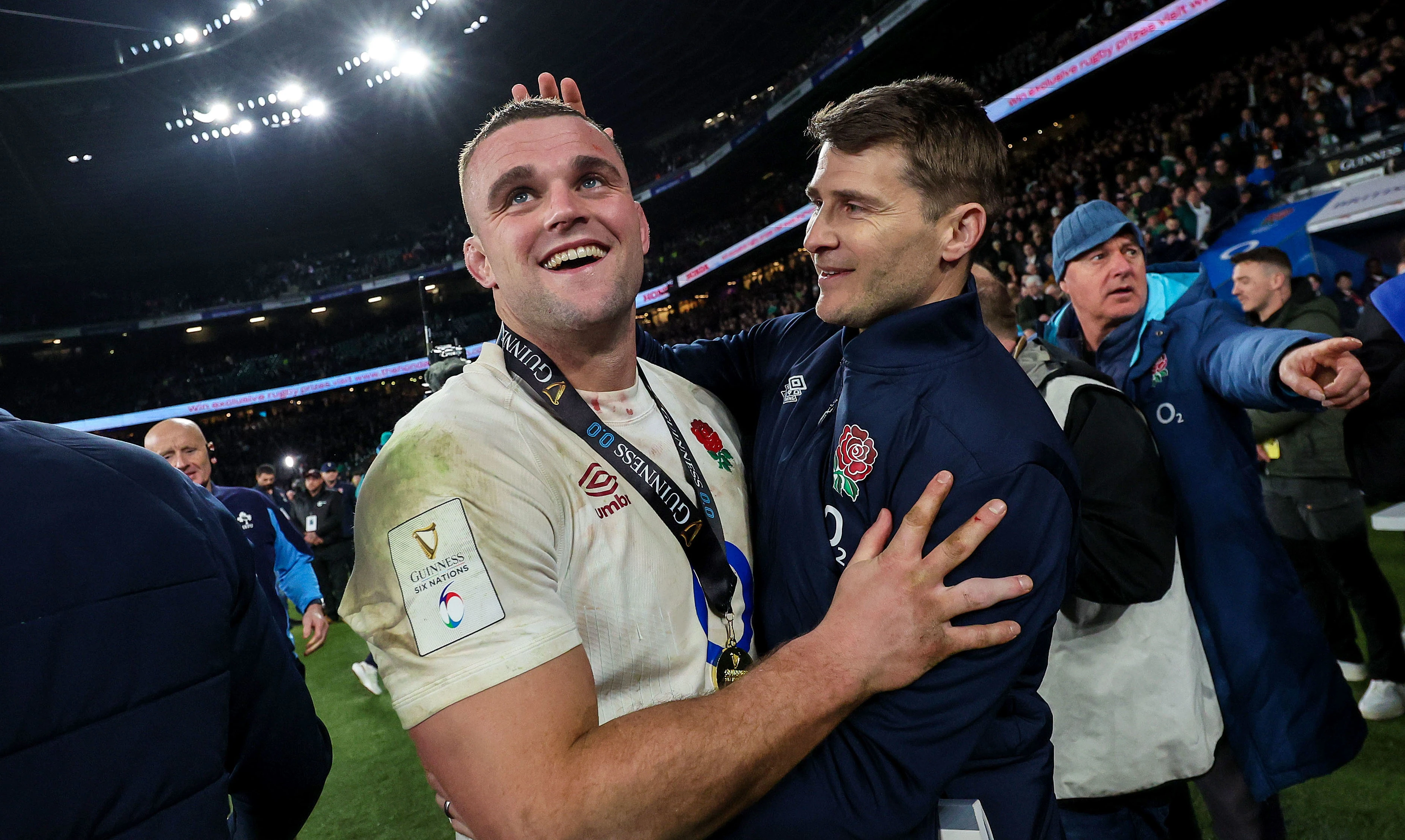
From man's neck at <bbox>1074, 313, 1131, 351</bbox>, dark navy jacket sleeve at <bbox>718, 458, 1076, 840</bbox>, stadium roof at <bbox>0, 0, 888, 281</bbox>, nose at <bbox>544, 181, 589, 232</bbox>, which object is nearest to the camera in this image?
dark navy jacket sleeve at <bbox>718, 458, 1076, 840</bbox>

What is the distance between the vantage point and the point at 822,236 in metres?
1.75

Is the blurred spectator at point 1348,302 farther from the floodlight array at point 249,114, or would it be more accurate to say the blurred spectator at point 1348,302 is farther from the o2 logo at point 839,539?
the floodlight array at point 249,114

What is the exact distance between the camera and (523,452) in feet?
4.54

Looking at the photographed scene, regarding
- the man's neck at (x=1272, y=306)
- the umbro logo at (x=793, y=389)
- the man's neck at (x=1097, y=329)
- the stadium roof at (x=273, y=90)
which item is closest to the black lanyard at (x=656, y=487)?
the umbro logo at (x=793, y=389)

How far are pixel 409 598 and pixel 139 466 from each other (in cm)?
51

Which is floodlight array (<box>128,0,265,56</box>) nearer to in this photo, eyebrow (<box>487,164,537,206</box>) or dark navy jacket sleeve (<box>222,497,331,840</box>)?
eyebrow (<box>487,164,537,206</box>)

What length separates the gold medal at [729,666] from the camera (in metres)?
1.44

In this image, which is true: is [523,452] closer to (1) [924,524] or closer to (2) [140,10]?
(1) [924,524]

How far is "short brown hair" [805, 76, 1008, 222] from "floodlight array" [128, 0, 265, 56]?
27.1 metres

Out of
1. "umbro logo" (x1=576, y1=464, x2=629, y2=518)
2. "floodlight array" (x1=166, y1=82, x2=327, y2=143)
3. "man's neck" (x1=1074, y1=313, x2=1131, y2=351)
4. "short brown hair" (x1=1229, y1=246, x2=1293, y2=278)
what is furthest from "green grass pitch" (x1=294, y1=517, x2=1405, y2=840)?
"floodlight array" (x1=166, y1=82, x2=327, y2=143)

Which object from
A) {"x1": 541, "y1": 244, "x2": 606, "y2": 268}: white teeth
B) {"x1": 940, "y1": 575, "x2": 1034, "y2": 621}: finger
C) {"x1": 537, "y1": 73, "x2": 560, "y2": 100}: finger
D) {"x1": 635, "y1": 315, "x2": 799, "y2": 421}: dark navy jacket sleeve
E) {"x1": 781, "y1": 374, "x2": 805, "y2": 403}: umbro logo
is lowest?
{"x1": 940, "y1": 575, "x2": 1034, "y2": 621}: finger

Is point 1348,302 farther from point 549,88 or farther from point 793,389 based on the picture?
point 549,88

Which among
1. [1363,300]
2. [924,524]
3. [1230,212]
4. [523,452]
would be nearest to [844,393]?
[924,524]

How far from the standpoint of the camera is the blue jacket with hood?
218cm
